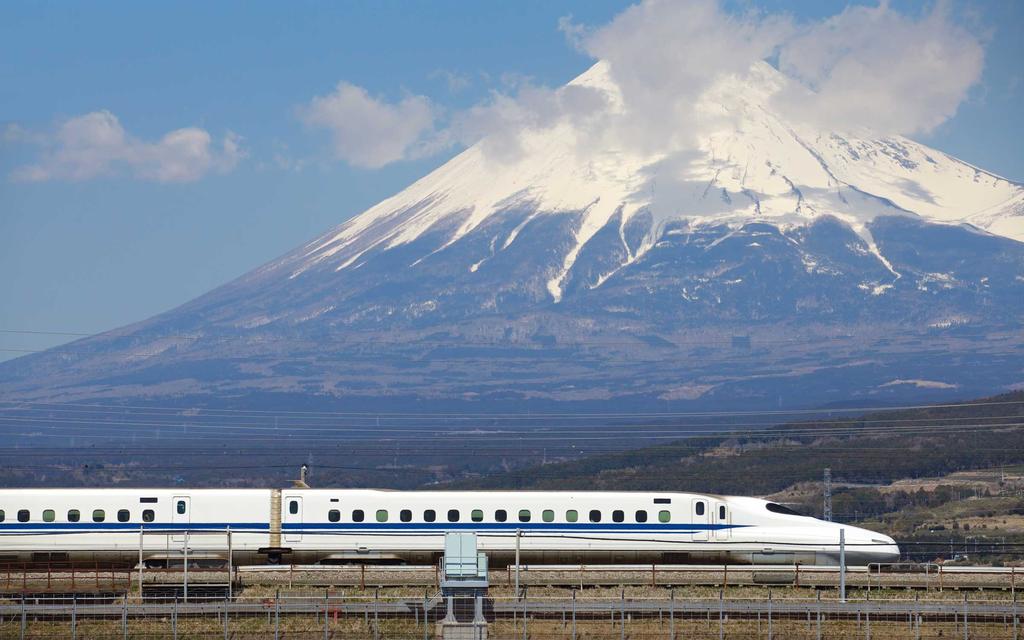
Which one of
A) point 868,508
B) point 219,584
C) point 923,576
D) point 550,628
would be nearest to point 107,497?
point 219,584

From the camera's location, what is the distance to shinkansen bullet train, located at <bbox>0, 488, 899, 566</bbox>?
78.3 metres

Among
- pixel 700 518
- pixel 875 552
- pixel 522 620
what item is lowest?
pixel 522 620

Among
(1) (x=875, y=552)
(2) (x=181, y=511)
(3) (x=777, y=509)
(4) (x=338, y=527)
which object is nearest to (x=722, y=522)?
(3) (x=777, y=509)

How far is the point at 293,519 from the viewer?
79.0 metres

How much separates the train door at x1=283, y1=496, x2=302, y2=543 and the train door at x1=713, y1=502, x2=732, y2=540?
1749 cm

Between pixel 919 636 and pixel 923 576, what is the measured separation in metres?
13.4

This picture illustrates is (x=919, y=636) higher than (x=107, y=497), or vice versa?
(x=107, y=497)

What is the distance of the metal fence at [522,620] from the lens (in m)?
56.9

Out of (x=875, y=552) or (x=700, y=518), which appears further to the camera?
(x=700, y=518)

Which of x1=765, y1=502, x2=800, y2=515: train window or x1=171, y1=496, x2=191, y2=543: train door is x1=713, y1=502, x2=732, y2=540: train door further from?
x1=171, y1=496, x2=191, y2=543: train door

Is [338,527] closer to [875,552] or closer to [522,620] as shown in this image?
[522,620]

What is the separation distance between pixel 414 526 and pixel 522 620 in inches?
816

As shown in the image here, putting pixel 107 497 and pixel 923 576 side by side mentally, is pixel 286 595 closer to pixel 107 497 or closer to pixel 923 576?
pixel 107 497

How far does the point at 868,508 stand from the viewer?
173500mm
